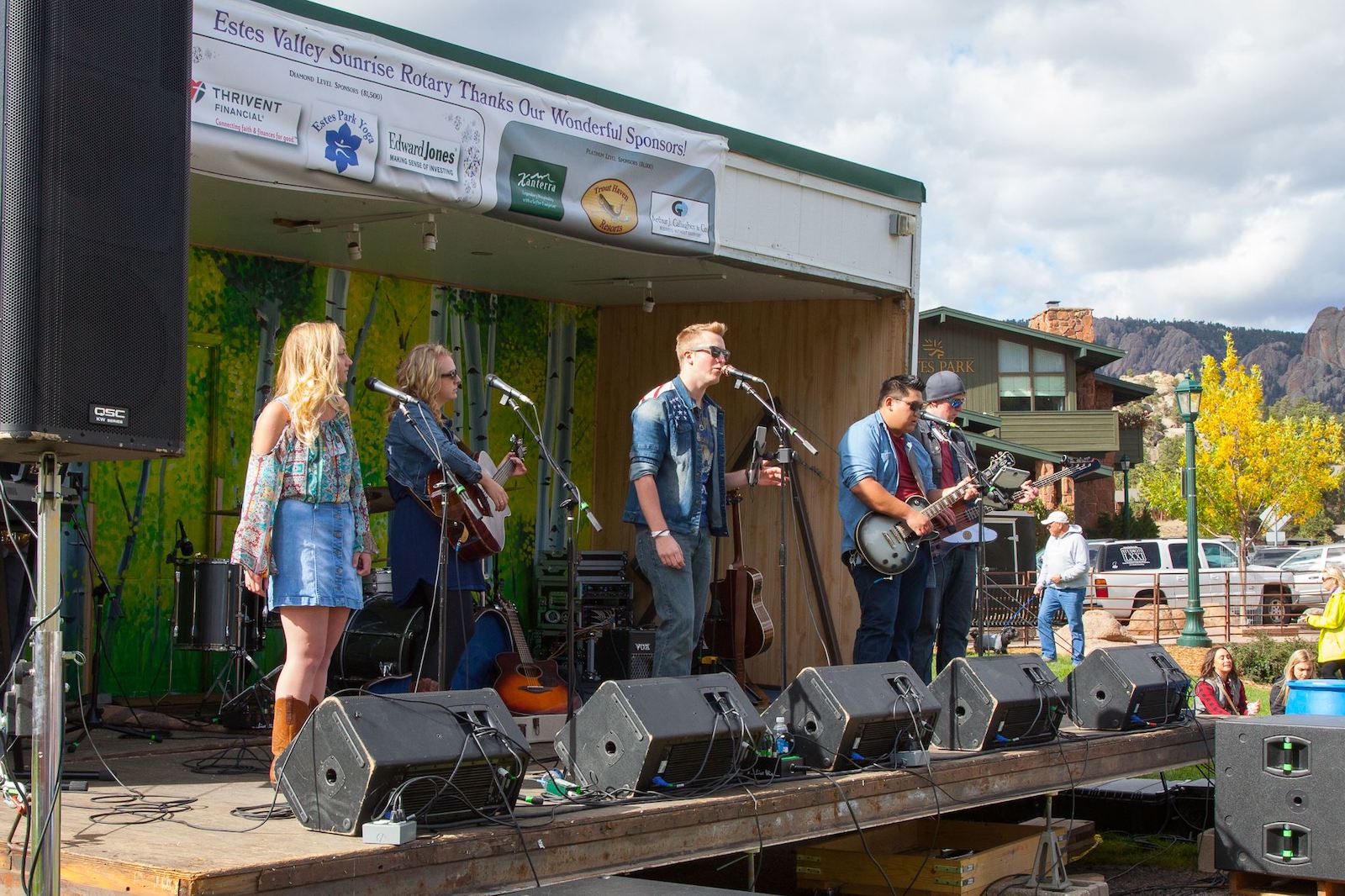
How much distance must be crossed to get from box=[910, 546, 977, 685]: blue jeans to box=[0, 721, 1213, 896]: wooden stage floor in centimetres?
92

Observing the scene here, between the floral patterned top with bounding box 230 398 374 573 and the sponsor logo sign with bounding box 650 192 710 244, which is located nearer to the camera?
the floral patterned top with bounding box 230 398 374 573

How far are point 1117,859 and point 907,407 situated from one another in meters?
2.92

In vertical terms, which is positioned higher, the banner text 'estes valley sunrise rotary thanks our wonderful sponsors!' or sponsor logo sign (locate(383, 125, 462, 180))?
the banner text 'estes valley sunrise rotary thanks our wonderful sponsors!'

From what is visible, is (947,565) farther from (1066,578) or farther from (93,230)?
(1066,578)

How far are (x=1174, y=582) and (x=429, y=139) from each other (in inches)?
834

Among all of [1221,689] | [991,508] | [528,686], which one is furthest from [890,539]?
[1221,689]

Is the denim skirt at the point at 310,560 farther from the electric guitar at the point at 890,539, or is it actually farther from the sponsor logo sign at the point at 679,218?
the sponsor logo sign at the point at 679,218

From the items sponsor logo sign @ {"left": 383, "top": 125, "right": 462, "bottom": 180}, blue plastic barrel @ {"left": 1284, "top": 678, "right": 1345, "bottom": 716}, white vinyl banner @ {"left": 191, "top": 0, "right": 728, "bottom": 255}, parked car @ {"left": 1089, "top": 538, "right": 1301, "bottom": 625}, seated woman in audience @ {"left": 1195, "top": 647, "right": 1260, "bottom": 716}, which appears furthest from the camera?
parked car @ {"left": 1089, "top": 538, "right": 1301, "bottom": 625}

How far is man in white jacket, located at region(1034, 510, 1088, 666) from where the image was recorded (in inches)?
578

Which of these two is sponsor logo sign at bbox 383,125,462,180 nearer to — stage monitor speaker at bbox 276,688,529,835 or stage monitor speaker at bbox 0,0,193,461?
stage monitor speaker at bbox 0,0,193,461

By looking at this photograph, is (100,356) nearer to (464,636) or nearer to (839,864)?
(464,636)

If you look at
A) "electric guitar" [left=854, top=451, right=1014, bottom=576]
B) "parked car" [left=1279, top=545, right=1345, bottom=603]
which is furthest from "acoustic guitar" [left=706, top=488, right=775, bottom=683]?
"parked car" [left=1279, top=545, right=1345, bottom=603]

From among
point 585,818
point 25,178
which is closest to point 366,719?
point 585,818

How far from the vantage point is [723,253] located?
7562 mm
